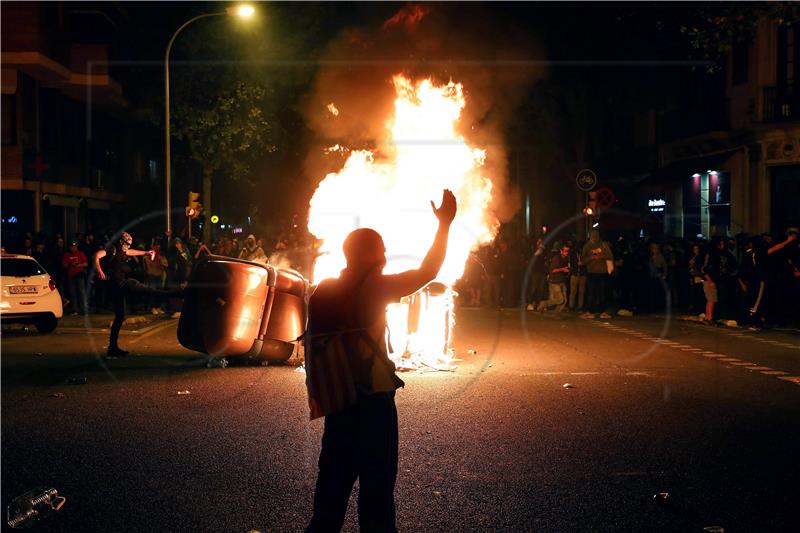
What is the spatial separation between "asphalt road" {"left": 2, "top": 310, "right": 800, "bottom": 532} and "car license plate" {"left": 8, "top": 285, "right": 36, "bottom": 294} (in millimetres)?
3398

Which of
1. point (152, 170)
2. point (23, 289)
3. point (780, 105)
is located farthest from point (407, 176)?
point (152, 170)

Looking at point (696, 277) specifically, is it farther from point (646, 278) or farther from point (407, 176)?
point (407, 176)

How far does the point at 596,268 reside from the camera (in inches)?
885

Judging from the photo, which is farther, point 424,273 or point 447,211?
point 447,211

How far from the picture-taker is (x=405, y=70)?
14555 millimetres

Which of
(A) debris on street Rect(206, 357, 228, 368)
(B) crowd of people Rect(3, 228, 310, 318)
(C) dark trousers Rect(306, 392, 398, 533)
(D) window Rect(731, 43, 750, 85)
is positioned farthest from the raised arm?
(D) window Rect(731, 43, 750, 85)

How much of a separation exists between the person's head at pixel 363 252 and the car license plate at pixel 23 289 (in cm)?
1432

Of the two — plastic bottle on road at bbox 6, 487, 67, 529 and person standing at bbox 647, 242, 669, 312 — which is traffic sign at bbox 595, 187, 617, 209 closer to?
person standing at bbox 647, 242, 669, 312

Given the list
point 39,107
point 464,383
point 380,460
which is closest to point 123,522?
point 380,460

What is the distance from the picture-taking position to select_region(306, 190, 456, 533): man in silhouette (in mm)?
4254

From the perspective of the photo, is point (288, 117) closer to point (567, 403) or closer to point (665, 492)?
point (567, 403)

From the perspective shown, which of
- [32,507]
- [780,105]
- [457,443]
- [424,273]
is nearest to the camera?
[424,273]

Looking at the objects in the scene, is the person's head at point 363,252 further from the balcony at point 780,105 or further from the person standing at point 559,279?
the balcony at point 780,105

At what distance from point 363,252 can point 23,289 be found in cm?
1445
